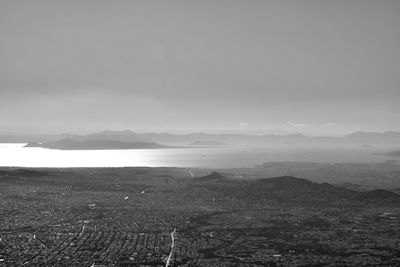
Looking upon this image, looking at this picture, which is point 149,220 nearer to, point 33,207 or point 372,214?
point 33,207

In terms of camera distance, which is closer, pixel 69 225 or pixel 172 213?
pixel 69 225

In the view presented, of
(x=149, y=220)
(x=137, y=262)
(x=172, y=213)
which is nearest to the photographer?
(x=137, y=262)

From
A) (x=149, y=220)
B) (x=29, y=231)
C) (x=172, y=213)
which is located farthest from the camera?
(x=172, y=213)

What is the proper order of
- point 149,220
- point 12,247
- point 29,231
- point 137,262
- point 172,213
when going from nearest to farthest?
Result: point 137,262 → point 12,247 → point 29,231 → point 149,220 → point 172,213

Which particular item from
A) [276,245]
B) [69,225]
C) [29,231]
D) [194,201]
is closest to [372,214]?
[276,245]

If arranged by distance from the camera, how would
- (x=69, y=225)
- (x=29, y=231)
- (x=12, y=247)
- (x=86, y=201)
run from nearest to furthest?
(x=12, y=247)
(x=29, y=231)
(x=69, y=225)
(x=86, y=201)

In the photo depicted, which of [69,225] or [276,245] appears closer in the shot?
[276,245]

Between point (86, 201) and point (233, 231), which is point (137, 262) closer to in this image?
point (233, 231)

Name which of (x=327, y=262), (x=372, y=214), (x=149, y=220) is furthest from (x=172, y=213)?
(x=372, y=214)
